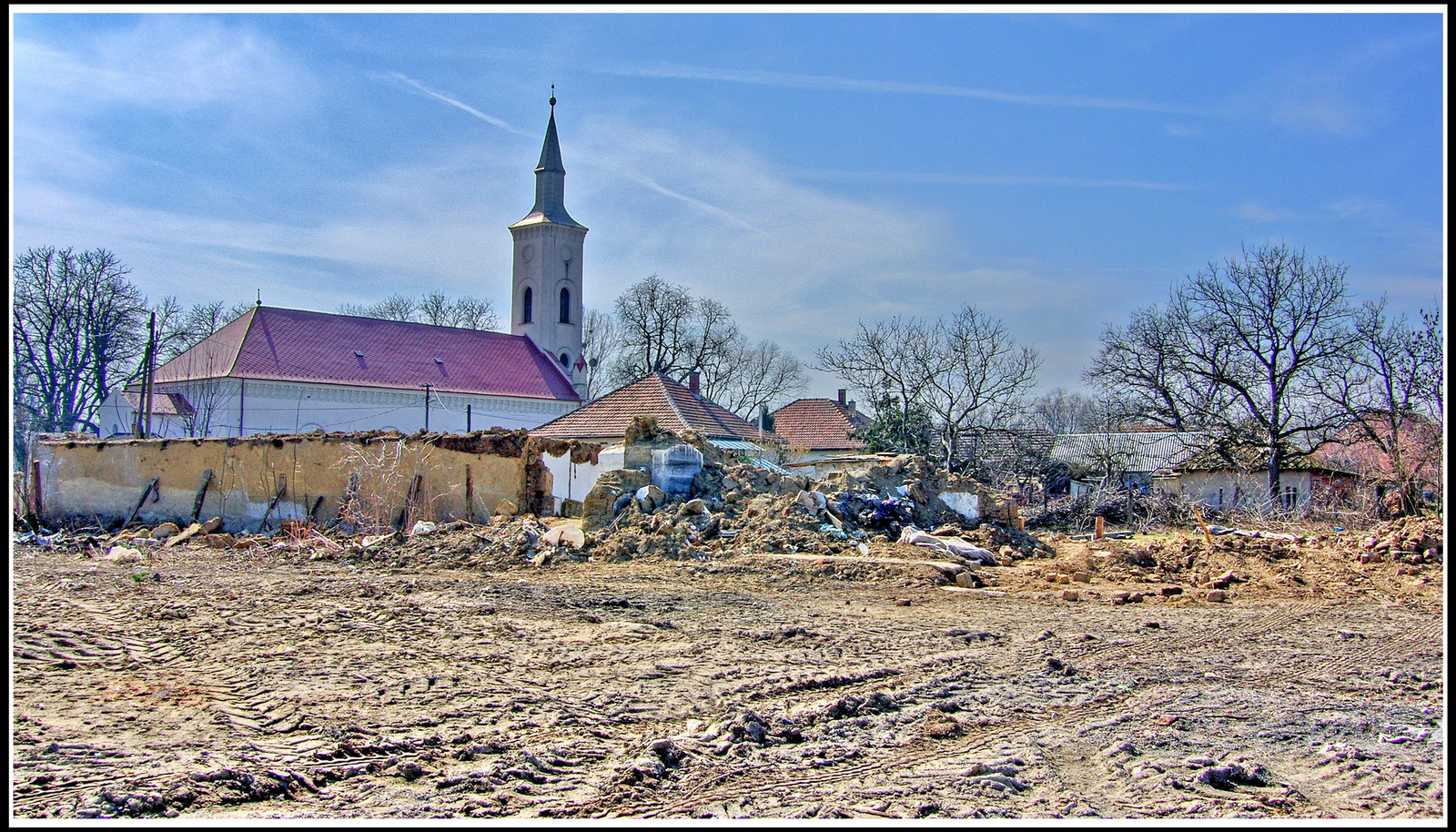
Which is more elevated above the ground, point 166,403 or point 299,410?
point 166,403

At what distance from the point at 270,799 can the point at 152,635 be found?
4066mm

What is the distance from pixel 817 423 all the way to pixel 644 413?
15.3 m

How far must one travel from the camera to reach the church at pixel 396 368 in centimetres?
3969

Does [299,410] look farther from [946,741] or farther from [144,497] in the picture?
[946,741]

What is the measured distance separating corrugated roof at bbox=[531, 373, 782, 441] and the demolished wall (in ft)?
33.9

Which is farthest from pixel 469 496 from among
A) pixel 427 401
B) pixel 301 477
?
pixel 427 401

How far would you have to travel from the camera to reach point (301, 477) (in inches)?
780

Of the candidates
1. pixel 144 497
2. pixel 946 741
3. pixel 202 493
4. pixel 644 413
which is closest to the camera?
pixel 946 741

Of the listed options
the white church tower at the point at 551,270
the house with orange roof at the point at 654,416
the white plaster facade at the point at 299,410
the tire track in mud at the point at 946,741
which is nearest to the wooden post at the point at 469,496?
the house with orange roof at the point at 654,416

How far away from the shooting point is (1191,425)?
1161 inches

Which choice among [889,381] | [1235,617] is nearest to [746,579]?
[1235,617]

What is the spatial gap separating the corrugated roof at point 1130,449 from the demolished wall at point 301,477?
17965 millimetres

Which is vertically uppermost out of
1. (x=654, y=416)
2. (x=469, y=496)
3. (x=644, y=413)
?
(x=644, y=413)

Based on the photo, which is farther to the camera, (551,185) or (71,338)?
(551,185)
